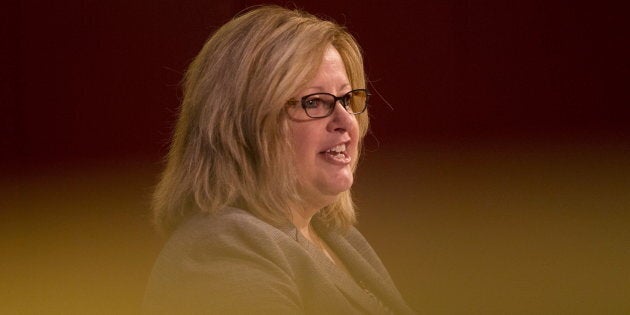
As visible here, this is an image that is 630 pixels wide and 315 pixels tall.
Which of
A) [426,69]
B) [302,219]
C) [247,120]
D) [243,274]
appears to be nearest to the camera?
[243,274]

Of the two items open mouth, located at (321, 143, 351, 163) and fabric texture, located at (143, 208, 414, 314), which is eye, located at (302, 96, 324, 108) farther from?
fabric texture, located at (143, 208, 414, 314)

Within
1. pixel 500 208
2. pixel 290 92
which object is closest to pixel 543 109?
pixel 500 208

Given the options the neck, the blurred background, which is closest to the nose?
the neck

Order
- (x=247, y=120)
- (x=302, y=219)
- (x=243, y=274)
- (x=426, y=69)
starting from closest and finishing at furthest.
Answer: (x=243, y=274) → (x=247, y=120) → (x=302, y=219) → (x=426, y=69)

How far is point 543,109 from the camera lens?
73.8 inches

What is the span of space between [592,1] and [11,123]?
1.20 m

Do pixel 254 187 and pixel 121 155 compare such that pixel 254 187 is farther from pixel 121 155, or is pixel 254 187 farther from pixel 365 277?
pixel 121 155

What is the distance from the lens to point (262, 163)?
1264 millimetres

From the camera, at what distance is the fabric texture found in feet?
3.59

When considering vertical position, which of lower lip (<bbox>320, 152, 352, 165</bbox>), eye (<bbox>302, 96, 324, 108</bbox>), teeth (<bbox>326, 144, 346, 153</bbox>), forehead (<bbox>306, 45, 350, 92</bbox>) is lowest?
lower lip (<bbox>320, 152, 352, 165</bbox>)

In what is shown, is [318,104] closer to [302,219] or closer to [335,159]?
[335,159]

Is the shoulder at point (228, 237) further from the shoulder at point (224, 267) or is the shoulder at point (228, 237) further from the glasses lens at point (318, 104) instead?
the glasses lens at point (318, 104)

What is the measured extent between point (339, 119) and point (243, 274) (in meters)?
0.31

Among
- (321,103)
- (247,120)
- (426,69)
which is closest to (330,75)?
(321,103)
